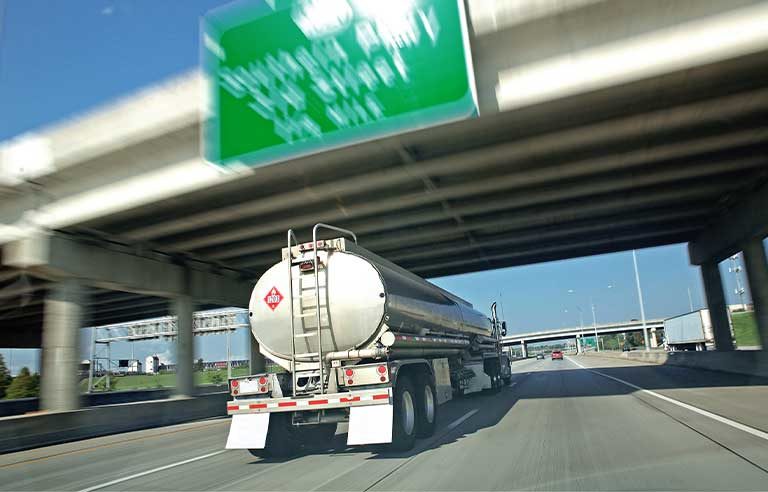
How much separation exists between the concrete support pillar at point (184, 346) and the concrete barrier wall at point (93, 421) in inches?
58.7

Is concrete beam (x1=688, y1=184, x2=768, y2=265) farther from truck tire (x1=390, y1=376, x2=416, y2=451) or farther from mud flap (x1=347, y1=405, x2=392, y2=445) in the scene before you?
mud flap (x1=347, y1=405, x2=392, y2=445)

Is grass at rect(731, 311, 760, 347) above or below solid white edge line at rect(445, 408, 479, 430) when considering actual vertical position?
above

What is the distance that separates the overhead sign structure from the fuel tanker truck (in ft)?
8.78

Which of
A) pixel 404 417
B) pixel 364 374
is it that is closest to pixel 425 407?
pixel 404 417

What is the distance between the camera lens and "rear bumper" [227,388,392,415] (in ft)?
26.8

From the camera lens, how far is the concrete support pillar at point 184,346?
2279cm

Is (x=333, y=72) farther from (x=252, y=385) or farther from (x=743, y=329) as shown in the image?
(x=743, y=329)

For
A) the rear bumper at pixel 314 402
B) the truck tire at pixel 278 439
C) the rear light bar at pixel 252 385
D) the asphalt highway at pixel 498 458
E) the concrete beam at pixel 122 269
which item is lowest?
the asphalt highway at pixel 498 458

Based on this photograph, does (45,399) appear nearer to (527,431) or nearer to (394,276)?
(394,276)

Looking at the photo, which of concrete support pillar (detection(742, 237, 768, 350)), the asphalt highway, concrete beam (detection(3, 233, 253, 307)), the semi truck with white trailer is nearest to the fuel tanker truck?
the asphalt highway

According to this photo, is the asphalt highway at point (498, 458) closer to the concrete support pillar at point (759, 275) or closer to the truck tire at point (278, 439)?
the truck tire at point (278, 439)

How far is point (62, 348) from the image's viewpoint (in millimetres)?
17484

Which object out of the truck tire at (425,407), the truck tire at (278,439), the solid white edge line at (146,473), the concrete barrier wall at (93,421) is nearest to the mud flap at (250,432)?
the truck tire at (278,439)

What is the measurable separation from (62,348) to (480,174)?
1408cm
